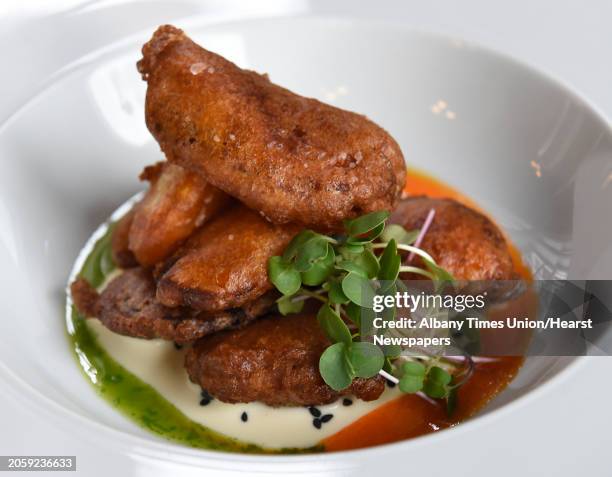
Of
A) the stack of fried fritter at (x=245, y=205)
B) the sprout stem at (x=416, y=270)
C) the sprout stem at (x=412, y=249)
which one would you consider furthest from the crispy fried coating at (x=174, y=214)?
the sprout stem at (x=416, y=270)

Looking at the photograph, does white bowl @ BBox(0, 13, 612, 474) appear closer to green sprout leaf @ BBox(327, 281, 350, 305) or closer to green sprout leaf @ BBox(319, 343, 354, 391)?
green sprout leaf @ BBox(319, 343, 354, 391)

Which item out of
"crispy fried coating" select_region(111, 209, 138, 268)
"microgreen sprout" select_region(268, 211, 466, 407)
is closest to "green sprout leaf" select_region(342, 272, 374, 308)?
"microgreen sprout" select_region(268, 211, 466, 407)

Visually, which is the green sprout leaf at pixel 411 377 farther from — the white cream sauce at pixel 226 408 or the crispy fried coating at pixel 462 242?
the crispy fried coating at pixel 462 242

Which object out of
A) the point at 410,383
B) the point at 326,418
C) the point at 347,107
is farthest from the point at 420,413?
the point at 347,107

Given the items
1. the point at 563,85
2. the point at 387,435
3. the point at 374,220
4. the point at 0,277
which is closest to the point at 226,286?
the point at 374,220

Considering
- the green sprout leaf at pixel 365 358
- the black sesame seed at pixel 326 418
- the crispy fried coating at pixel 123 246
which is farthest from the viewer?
the crispy fried coating at pixel 123 246

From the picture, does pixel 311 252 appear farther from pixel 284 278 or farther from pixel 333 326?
pixel 333 326

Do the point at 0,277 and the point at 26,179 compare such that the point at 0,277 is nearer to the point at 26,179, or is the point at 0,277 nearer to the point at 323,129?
the point at 26,179
